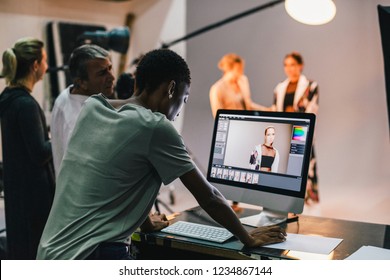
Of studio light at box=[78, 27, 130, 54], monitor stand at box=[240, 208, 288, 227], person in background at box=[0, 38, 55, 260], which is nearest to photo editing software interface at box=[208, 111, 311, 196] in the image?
monitor stand at box=[240, 208, 288, 227]

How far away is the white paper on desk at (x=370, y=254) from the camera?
145 cm

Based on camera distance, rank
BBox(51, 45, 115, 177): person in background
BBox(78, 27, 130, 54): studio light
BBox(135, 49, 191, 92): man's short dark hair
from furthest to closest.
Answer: BBox(78, 27, 130, 54): studio light, BBox(51, 45, 115, 177): person in background, BBox(135, 49, 191, 92): man's short dark hair

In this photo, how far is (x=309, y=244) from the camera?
1580mm

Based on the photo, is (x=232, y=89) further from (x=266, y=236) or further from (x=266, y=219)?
(x=266, y=236)

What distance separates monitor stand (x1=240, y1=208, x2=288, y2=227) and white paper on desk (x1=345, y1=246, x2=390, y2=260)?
40 centimetres

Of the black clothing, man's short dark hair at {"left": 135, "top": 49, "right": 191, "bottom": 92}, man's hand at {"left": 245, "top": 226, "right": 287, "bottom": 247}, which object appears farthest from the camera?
the black clothing

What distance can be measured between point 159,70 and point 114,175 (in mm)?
329

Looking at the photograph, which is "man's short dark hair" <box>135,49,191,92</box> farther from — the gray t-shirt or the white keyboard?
the white keyboard

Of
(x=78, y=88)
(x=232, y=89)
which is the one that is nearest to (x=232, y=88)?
(x=232, y=89)

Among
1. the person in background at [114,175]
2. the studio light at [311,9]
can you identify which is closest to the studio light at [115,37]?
the studio light at [311,9]

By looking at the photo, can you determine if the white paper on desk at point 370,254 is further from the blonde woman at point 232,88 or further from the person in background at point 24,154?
the blonde woman at point 232,88

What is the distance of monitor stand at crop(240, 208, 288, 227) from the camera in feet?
6.11

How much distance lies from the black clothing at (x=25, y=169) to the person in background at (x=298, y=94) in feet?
8.46

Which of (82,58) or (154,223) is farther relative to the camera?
(82,58)
